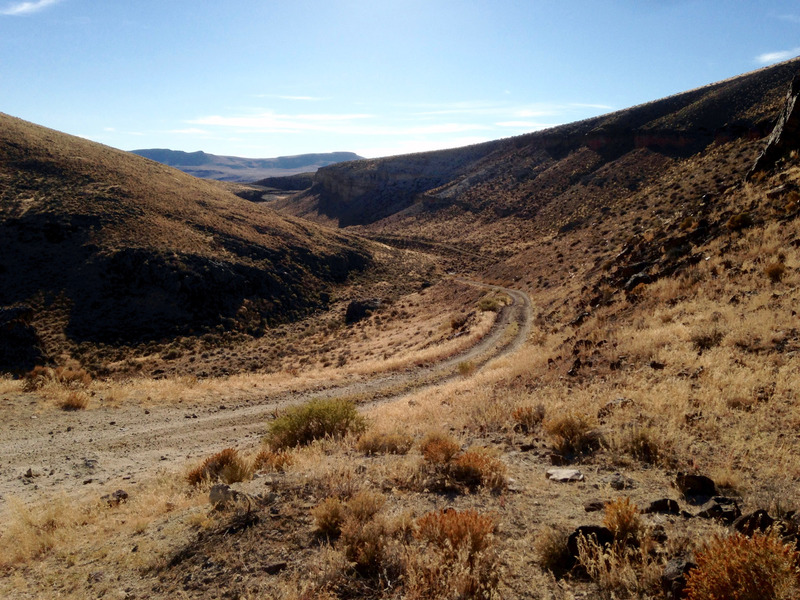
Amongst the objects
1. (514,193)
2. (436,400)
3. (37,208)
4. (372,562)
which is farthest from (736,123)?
(37,208)

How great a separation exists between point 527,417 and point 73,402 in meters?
13.5

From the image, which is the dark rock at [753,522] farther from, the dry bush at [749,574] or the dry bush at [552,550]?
the dry bush at [552,550]

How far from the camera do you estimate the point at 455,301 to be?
35.1 meters

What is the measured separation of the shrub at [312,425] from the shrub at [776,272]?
11070mm

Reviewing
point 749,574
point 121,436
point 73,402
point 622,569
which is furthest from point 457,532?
point 73,402

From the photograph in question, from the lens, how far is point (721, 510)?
173 inches

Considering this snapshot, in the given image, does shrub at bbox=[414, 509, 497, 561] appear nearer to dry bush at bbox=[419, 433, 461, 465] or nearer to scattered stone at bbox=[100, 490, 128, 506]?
dry bush at bbox=[419, 433, 461, 465]

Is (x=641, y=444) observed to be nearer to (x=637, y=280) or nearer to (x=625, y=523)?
(x=625, y=523)

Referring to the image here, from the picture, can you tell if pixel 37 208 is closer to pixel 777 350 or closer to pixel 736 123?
pixel 777 350

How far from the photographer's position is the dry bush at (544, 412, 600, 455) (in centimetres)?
694

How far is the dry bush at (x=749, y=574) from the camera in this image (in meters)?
3.02

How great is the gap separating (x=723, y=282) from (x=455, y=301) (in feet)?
76.1

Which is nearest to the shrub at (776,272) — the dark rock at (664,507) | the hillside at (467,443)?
the hillside at (467,443)

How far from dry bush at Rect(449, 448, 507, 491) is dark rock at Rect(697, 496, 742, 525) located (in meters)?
2.28
